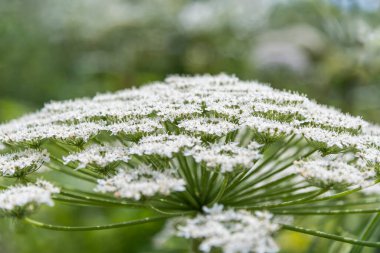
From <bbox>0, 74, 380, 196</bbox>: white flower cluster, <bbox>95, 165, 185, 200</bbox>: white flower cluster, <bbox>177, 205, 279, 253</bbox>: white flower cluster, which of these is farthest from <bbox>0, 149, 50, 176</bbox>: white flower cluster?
<bbox>177, 205, 279, 253</bbox>: white flower cluster

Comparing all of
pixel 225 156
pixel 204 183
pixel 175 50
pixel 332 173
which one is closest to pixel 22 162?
pixel 204 183

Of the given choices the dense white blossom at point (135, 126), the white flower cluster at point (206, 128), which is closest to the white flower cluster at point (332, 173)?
the white flower cluster at point (206, 128)

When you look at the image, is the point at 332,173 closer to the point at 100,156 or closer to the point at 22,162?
the point at 100,156

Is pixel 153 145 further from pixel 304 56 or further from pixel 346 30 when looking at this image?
pixel 304 56

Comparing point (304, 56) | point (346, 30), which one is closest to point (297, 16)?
point (304, 56)

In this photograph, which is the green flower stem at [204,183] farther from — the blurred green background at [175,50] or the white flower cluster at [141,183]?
the blurred green background at [175,50]

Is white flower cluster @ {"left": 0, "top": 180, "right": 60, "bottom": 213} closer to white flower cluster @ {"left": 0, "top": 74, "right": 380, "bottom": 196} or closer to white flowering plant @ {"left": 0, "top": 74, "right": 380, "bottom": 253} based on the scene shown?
white flowering plant @ {"left": 0, "top": 74, "right": 380, "bottom": 253}
